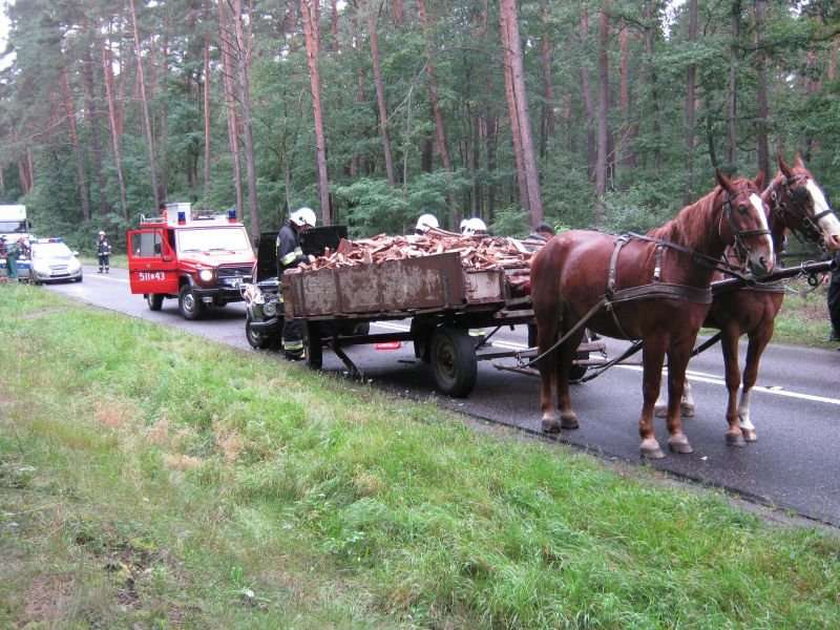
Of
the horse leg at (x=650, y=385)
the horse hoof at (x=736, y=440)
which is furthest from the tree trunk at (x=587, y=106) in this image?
the horse leg at (x=650, y=385)

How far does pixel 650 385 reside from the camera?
19.8ft

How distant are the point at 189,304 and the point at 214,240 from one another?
183 centimetres

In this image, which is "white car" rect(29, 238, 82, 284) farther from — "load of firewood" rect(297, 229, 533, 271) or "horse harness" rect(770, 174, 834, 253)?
"horse harness" rect(770, 174, 834, 253)

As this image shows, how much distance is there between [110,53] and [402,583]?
166ft

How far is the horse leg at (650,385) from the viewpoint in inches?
233

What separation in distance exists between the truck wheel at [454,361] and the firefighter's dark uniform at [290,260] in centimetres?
280

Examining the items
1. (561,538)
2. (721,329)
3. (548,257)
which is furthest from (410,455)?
(721,329)

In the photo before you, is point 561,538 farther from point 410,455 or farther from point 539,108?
point 539,108

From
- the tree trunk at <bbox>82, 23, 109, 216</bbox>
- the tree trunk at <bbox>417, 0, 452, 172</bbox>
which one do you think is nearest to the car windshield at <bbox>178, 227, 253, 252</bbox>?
the tree trunk at <bbox>417, 0, 452, 172</bbox>

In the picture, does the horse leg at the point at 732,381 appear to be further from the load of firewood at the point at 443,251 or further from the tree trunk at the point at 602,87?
the tree trunk at the point at 602,87

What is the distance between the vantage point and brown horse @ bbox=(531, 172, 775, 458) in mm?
5398

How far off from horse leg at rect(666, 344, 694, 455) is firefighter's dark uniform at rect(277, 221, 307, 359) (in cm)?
600

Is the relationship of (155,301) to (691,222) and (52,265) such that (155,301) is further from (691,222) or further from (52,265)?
(691,222)

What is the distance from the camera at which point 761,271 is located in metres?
5.23
